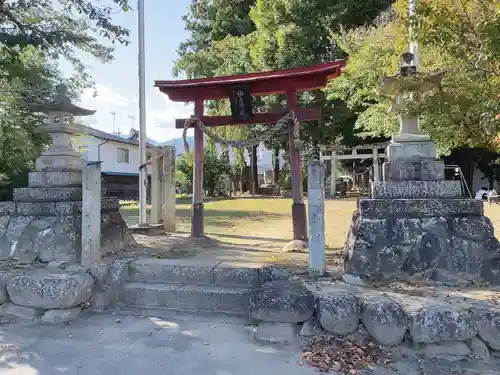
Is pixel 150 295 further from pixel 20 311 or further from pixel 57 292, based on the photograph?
pixel 20 311

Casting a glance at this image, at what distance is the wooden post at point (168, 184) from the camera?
25.6 ft

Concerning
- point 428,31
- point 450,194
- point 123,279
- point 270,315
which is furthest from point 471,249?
point 123,279

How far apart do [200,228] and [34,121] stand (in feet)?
23.5

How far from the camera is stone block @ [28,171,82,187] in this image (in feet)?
18.2

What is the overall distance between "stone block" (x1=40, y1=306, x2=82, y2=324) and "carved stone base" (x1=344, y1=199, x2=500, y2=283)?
9.66 feet

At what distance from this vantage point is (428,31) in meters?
4.61

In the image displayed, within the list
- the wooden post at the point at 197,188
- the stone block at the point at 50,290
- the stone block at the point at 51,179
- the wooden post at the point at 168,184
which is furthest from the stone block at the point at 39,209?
the wooden post at the point at 168,184

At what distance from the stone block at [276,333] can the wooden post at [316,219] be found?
890mm

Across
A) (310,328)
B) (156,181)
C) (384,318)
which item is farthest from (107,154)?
(384,318)

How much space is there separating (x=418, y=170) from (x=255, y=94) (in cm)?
328

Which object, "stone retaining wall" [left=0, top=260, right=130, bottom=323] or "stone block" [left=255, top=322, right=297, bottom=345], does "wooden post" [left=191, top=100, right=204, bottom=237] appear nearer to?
"stone retaining wall" [left=0, top=260, right=130, bottom=323]

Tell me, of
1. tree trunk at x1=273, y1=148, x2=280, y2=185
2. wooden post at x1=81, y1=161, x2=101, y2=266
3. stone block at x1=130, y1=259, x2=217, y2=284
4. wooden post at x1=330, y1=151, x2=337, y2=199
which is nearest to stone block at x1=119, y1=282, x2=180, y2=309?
stone block at x1=130, y1=259, x2=217, y2=284

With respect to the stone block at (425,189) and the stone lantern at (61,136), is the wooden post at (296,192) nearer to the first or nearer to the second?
the stone block at (425,189)

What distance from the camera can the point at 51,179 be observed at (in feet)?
18.2
